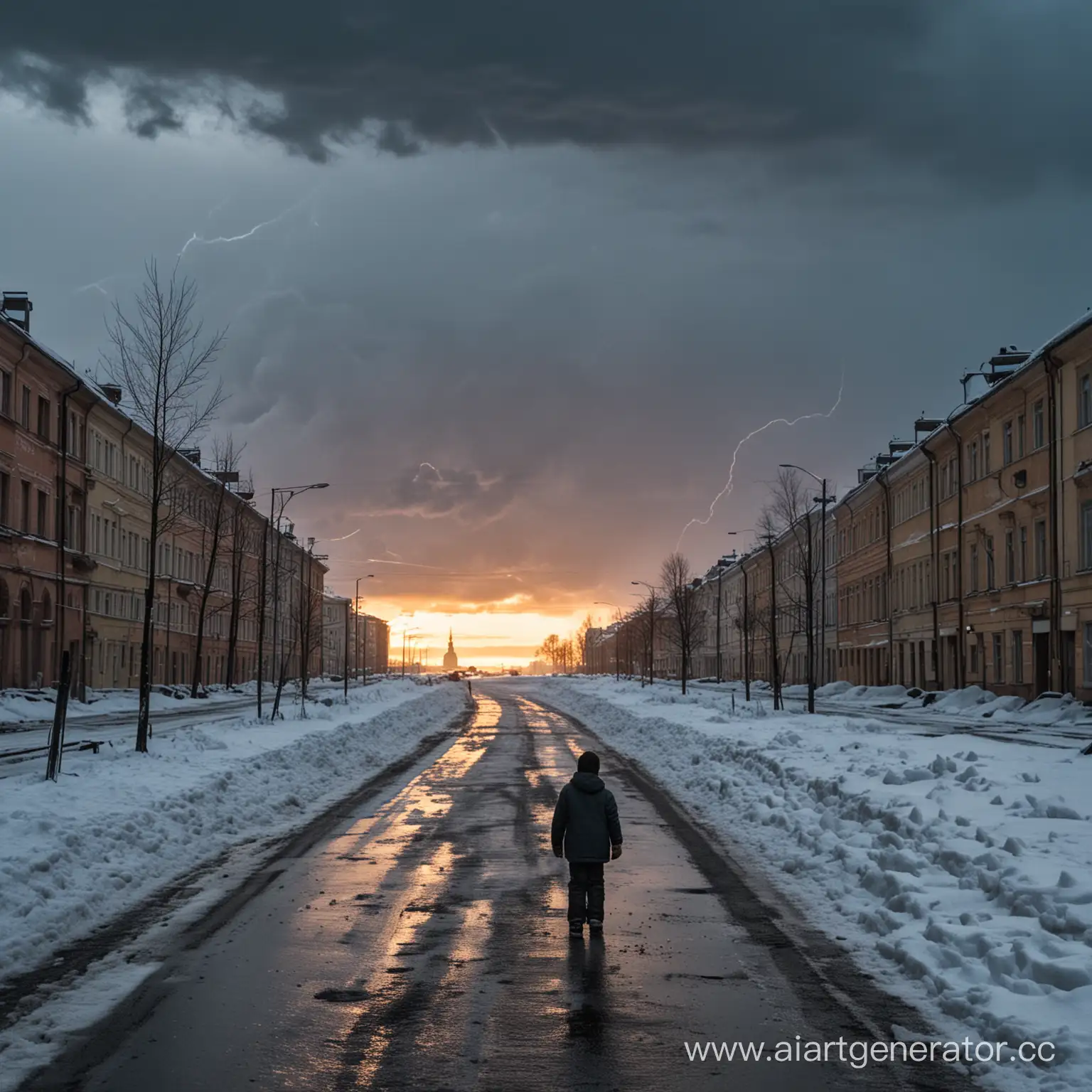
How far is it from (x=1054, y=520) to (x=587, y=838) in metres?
37.3

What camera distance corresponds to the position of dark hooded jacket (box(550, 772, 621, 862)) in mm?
10016

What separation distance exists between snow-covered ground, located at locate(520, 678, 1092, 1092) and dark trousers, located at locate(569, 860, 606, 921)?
181 cm

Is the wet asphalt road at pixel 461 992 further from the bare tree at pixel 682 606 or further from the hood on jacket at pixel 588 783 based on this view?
the bare tree at pixel 682 606

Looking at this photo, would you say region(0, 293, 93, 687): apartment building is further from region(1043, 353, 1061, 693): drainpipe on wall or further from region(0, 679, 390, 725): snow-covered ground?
region(1043, 353, 1061, 693): drainpipe on wall

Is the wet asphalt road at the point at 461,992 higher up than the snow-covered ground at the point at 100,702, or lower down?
lower down

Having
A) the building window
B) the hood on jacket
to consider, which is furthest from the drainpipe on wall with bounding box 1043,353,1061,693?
the hood on jacket

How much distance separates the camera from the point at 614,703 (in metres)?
57.6

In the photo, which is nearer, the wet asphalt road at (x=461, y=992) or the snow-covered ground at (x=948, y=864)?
the wet asphalt road at (x=461, y=992)

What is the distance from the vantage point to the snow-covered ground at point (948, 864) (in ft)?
24.3

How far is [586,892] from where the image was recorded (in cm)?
991

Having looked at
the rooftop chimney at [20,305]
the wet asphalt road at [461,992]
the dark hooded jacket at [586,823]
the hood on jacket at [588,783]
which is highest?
the rooftop chimney at [20,305]

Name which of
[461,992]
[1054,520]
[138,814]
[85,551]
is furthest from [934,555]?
[461,992]

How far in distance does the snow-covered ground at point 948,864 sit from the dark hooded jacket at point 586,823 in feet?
6.04

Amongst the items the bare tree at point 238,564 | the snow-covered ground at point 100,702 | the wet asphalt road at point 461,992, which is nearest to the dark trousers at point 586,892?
the wet asphalt road at point 461,992
